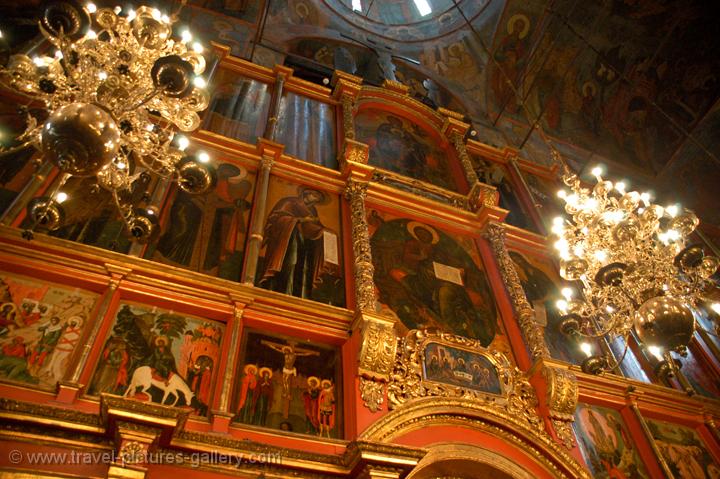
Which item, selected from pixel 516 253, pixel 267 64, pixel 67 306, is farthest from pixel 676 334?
pixel 267 64

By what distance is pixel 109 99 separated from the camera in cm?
488

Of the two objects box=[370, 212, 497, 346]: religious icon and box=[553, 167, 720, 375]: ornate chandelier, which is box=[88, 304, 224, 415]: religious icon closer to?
box=[370, 212, 497, 346]: religious icon

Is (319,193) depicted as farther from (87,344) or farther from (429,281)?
(87,344)

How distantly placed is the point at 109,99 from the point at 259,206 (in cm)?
234

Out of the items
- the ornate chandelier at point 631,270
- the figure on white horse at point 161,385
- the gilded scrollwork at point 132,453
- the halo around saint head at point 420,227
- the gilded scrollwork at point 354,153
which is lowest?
the gilded scrollwork at point 132,453

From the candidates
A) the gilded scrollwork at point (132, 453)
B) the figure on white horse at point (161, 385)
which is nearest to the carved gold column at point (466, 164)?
the figure on white horse at point (161, 385)

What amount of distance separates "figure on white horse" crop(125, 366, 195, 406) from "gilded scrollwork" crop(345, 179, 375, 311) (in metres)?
2.04

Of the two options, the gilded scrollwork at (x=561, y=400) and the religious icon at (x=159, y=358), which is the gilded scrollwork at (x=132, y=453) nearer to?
the religious icon at (x=159, y=358)

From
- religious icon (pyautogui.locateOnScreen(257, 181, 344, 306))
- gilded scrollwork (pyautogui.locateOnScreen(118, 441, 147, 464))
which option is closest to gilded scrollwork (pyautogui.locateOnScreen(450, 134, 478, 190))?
religious icon (pyautogui.locateOnScreen(257, 181, 344, 306))

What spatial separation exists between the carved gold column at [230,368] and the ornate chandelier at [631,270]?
3629mm

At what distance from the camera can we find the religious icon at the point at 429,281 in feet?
22.2

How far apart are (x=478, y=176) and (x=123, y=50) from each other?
719cm

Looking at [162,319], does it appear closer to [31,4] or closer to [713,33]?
[31,4]

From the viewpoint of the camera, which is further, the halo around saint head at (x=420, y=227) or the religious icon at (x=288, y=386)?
the halo around saint head at (x=420, y=227)
